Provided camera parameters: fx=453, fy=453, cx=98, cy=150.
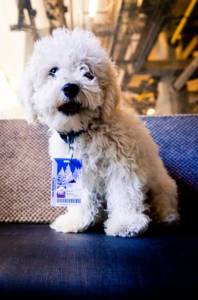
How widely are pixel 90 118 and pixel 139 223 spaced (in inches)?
13.9

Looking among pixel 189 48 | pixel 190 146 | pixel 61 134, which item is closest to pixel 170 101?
pixel 189 48

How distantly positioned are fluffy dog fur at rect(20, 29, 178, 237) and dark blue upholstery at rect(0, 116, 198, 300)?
9 cm

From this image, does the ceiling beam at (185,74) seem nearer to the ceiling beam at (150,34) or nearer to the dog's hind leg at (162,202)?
the ceiling beam at (150,34)

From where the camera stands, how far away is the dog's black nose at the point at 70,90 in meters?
1.31

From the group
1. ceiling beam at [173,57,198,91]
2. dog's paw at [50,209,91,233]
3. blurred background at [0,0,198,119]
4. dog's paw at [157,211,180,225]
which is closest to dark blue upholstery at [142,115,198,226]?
dog's paw at [157,211,180,225]

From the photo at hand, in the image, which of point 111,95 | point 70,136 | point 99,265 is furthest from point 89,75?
point 99,265

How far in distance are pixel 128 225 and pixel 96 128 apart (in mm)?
320

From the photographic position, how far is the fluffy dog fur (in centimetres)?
136

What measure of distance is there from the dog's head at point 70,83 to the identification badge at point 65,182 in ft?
0.40

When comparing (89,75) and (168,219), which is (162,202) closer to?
(168,219)

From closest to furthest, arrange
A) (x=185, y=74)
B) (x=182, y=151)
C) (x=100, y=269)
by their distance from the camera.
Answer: (x=100, y=269) < (x=182, y=151) < (x=185, y=74)

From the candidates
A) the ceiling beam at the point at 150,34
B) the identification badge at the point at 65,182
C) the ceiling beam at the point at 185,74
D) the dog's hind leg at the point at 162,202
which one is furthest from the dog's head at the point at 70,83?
the ceiling beam at the point at 185,74

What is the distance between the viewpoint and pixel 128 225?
136cm

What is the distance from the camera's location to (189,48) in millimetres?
4285
